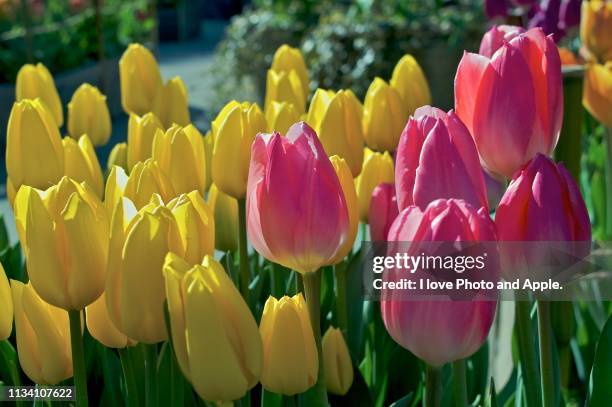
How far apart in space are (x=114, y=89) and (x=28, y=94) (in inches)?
208

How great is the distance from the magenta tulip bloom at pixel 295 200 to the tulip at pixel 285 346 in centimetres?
5

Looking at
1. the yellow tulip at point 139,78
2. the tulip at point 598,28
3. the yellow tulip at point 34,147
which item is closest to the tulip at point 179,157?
the yellow tulip at point 34,147

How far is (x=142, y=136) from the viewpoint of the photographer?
1.29 m

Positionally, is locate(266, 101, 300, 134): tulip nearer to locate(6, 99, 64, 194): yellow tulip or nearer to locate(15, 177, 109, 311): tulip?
locate(6, 99, 64, 194): yellow tulip

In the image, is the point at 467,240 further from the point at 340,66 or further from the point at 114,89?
the point at 114,89

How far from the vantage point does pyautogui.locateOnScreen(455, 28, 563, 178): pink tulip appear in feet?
2.98

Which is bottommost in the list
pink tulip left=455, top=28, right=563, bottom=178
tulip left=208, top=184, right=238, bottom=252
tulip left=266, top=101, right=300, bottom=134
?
tulip left=208, top=184, right=238, bottom=252

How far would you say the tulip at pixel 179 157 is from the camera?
112 cm

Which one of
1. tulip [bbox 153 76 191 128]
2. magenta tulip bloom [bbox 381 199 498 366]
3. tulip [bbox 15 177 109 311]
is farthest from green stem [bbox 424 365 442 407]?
tulip [bbox 153 76 191 128]

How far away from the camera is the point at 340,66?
5211 mm

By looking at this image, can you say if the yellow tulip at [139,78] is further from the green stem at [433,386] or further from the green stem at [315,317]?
the green stem at [433,386]

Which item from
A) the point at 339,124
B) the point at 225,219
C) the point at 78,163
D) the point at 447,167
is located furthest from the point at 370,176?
the point at 447,167

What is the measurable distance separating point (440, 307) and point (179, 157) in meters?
0.45

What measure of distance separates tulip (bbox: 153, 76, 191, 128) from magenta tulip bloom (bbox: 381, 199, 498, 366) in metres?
0.83
